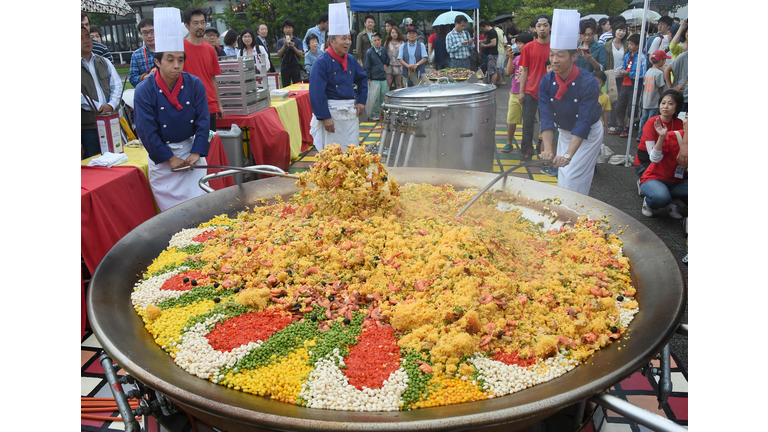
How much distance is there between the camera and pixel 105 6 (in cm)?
1032

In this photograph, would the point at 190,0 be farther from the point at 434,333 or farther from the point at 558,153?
the point at 434,333

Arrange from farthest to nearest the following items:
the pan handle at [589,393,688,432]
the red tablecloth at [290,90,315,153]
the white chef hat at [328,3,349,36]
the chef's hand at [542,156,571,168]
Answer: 1. the red tablecloth at [290,90,315,153]
2. the white chef hat at [328,3,349,36]
3. the chef's hand at [542,156,571,168]
4. the pan handle at [589,393,688,432]

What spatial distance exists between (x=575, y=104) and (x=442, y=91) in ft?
4.60

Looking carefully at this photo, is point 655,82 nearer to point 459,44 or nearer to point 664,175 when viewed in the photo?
point 664,175

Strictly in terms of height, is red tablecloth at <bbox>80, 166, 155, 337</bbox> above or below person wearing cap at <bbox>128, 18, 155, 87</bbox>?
below

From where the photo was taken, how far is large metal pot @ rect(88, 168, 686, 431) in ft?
4.59

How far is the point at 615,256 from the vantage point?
242 centimetres

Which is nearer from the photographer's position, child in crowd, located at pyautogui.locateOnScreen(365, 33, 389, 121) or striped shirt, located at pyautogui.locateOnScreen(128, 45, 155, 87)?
striped shirt, located at pyautogui.locateOnScreen(128, 45, 155, 87)

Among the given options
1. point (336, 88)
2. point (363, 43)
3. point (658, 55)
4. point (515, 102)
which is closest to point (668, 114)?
point (658, 55)

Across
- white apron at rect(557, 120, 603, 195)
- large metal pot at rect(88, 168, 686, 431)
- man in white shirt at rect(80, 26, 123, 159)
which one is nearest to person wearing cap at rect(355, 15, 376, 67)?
man in white shirt at rect(80, 26, 123, 159)

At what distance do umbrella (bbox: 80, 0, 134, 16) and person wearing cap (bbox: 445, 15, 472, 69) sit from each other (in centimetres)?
786

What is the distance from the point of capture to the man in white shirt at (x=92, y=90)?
15.7 feet

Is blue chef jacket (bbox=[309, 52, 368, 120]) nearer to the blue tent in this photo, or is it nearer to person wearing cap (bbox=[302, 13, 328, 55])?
person wearing cap (bbox=[302, 13, 328, 55])

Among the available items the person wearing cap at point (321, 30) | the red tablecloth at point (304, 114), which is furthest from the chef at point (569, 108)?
the person wearing cap at point (321, 30)
